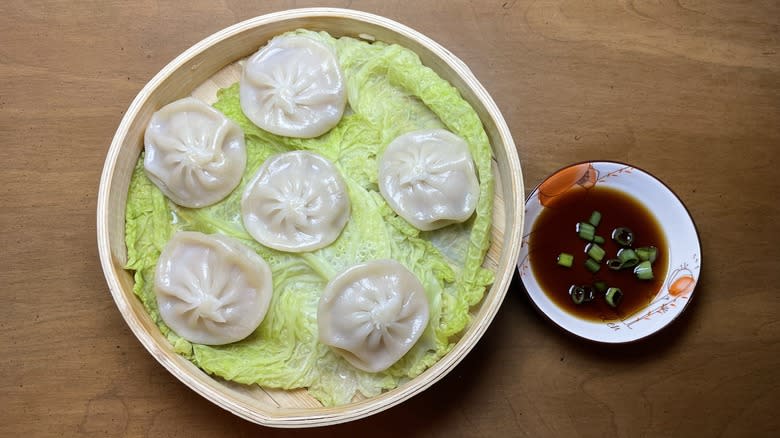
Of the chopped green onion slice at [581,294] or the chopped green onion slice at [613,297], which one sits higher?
the chopped green onion slice at [581,294]

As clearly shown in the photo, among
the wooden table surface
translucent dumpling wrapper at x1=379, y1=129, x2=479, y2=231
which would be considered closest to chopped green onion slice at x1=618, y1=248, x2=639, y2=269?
the wooden table surface

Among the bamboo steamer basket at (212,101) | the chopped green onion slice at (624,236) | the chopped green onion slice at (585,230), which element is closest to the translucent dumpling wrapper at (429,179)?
the bamboo steamer basket at (212,101)

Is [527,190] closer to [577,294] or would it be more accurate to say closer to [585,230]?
[585,230]

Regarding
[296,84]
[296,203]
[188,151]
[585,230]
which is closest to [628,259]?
[585,230]

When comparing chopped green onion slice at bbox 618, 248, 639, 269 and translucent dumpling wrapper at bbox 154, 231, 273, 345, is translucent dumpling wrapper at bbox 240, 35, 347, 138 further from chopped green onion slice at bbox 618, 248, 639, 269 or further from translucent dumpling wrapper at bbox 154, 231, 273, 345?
chopped green onion slice at bbox 618, 248, 639, 269

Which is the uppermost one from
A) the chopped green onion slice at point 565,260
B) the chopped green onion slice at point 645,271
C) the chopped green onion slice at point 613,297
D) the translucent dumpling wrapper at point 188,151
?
the translucent dumpling wrapper at point 188,151

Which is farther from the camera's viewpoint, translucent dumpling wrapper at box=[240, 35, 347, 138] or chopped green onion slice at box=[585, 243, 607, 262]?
chopped green onion slice at box=[585, 243, 607, 262]

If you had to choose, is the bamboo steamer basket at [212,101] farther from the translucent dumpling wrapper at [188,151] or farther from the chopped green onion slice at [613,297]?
the chopped green onion slice at [613,297]
